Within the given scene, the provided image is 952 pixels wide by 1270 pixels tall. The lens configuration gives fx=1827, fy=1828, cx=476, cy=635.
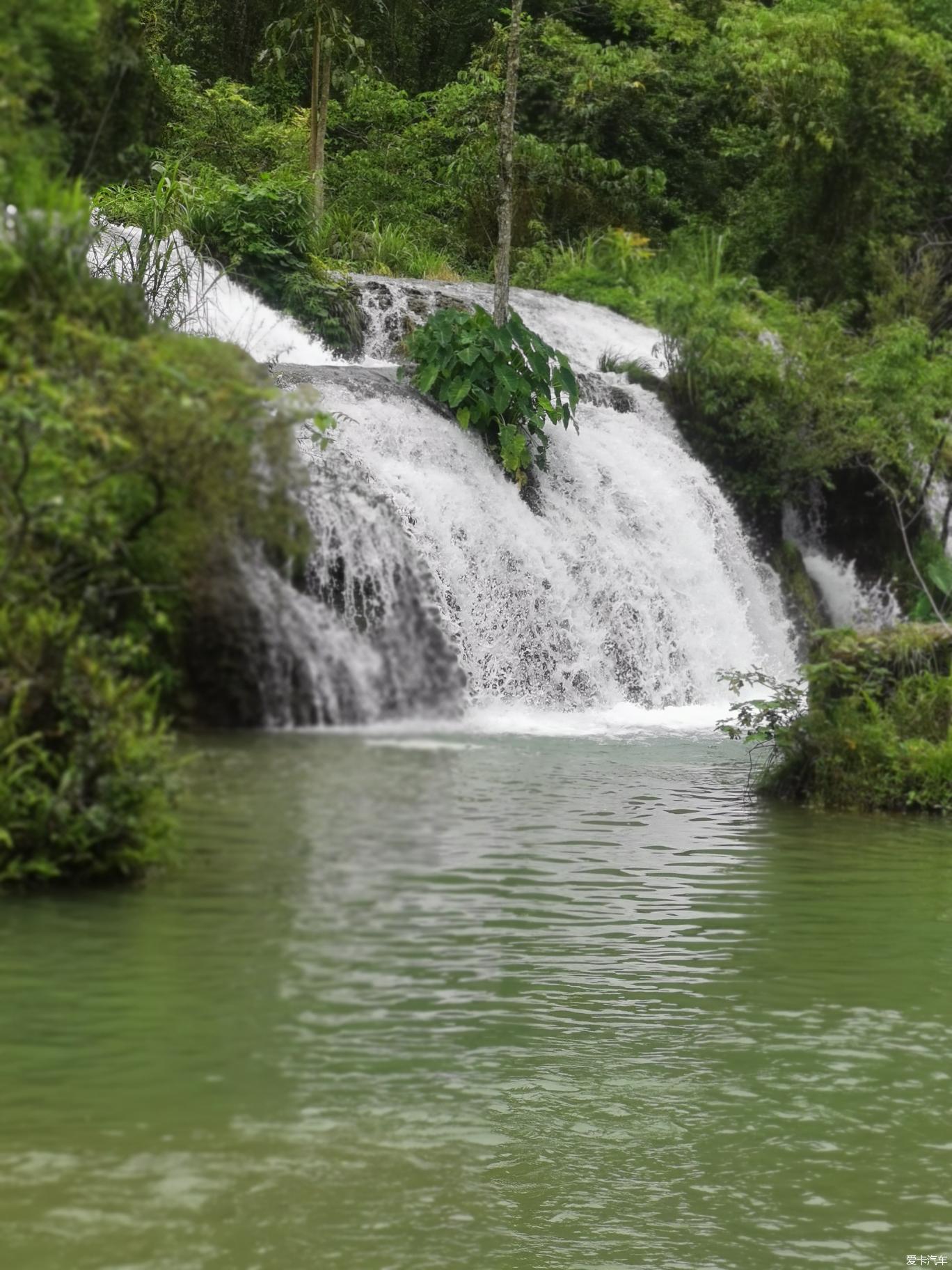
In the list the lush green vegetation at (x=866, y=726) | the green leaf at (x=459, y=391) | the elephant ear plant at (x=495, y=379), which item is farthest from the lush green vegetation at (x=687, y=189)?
the lush green vegetation at (x=866, y=726)

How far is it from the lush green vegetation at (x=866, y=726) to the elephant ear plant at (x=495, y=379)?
4745mm

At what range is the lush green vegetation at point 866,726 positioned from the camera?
9.09m

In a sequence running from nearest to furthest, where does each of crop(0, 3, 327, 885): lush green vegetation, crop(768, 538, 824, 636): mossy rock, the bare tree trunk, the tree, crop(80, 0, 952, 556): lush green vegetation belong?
crop(0, 3, 327, 885): lush green vegetation
the bare tree trunk
crop(768, 538, 824, 636): mossy rock
crop(80, 0, 952, 556): lush green vegetation
the tree

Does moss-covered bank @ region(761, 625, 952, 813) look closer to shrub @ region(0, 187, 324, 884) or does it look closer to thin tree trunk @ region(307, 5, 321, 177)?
shrub @ region(0, 187, 324, 884)

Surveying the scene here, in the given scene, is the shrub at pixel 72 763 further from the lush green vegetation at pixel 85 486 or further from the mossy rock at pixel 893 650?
the mossy rock at pixel 893 650

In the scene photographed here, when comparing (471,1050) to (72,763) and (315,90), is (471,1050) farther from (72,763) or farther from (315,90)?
(315,90)

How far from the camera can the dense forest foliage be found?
16.4 feet

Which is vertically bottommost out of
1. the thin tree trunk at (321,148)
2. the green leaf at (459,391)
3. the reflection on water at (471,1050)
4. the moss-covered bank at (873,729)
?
the reflection on water at (471,1050)

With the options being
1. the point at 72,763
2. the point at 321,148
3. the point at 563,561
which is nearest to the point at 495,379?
the point at 563,561

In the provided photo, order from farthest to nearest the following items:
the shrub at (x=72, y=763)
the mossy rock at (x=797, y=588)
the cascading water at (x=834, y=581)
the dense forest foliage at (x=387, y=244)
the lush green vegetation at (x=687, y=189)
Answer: the lush green vegetation at (x=687, y=189), the cascading water at (x=834, y=581), the mossy rock at (x=797, y=588), the shrub at (x=72, y=763), the dense forest foliage at (x=387, y=244)

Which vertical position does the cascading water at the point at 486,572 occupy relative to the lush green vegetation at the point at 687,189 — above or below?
below

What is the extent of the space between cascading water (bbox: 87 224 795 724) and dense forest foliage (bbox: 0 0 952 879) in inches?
44.1

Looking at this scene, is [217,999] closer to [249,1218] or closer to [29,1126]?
[29,1126]

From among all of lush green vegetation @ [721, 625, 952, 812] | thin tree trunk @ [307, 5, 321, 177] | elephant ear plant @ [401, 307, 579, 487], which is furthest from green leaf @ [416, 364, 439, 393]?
thin tree trunk @ [307, 5, 321, 177]
